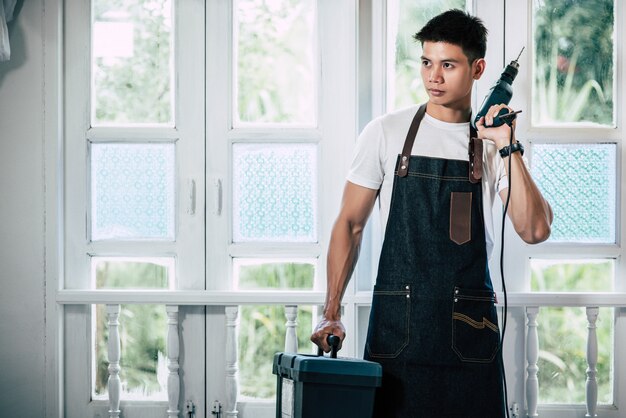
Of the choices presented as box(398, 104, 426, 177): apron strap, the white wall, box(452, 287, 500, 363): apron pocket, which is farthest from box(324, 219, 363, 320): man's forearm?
the white wall

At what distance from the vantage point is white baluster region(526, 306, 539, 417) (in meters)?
2.82

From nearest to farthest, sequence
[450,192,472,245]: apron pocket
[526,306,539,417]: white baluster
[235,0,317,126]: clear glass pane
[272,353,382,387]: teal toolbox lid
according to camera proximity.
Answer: [272,353,382,387]: teal toolbox lid → [450,192,472,245]: apron pocket → [526,306,539,417]: white baluster → [235,0,317,126]: clear glass pane

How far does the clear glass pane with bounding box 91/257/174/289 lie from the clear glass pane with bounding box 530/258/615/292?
1394mm

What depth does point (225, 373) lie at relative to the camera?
2.93 meters

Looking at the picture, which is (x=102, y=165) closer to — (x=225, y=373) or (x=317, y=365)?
(x=225, y=373)

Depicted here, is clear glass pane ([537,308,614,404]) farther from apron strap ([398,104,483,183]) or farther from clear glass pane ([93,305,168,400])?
clear glass pane ([93,305,168,400])

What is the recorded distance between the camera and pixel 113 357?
9.42 feet

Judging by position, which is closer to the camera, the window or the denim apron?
the denim apron

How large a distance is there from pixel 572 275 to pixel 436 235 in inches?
37.6

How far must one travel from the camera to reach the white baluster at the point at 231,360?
286 cm

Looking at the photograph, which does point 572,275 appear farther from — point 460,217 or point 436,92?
point 436,92

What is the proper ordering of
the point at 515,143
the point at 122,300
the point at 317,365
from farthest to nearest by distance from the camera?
the point at 122,300, the point at 515,143, the point at 317,365

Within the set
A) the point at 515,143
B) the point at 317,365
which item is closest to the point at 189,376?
the point at 317,365

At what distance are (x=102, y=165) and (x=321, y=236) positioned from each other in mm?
878
